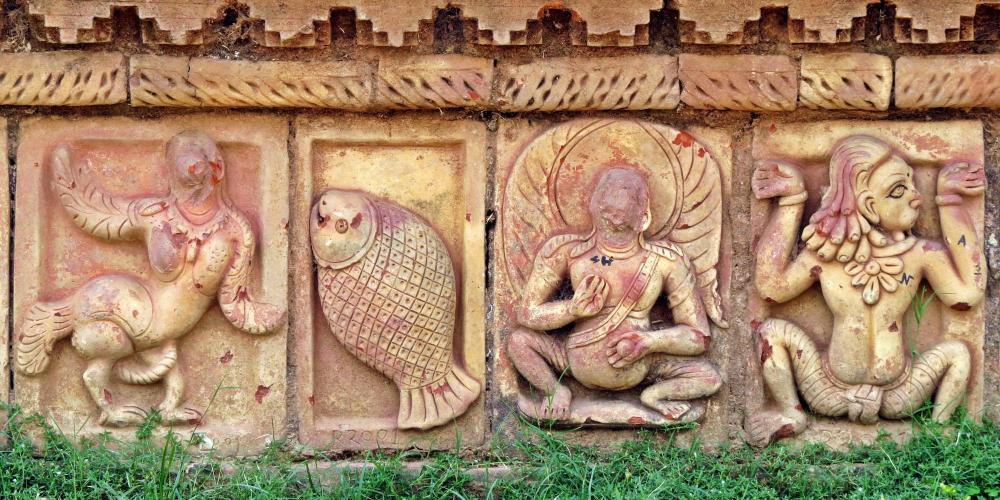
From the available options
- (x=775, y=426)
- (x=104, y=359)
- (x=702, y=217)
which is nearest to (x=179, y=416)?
(x=104, y=359)

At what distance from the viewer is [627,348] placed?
16.8 feet

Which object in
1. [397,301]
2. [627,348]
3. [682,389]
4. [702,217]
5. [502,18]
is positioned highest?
[502,18]

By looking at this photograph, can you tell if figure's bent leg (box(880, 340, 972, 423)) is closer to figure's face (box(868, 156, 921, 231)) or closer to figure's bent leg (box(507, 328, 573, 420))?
figure's face (box(868, 156, 921, 231))

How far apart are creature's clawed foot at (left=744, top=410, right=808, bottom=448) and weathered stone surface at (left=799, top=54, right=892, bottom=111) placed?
→ 1156 millimetres

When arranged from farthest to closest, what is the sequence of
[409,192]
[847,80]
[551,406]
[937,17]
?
[409,192], [551,406], [847,80], [937,17]

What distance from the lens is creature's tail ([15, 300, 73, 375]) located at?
17.0 ft

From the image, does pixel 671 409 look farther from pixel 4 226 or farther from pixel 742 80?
pixel 4 226

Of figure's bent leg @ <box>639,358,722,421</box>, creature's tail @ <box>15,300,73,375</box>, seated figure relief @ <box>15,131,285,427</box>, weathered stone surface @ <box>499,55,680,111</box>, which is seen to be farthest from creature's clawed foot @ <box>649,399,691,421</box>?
creature's tail @ <box>15,300,73,375</box>

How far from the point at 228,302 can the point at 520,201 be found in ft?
3.75

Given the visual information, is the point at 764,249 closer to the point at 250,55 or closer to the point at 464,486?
the point at 464,486

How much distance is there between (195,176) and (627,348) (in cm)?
169

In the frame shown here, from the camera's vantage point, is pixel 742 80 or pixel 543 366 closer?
pixel 742 80

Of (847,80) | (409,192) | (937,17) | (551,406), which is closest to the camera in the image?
(937,17)

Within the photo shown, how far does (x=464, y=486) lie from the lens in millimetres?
5156
